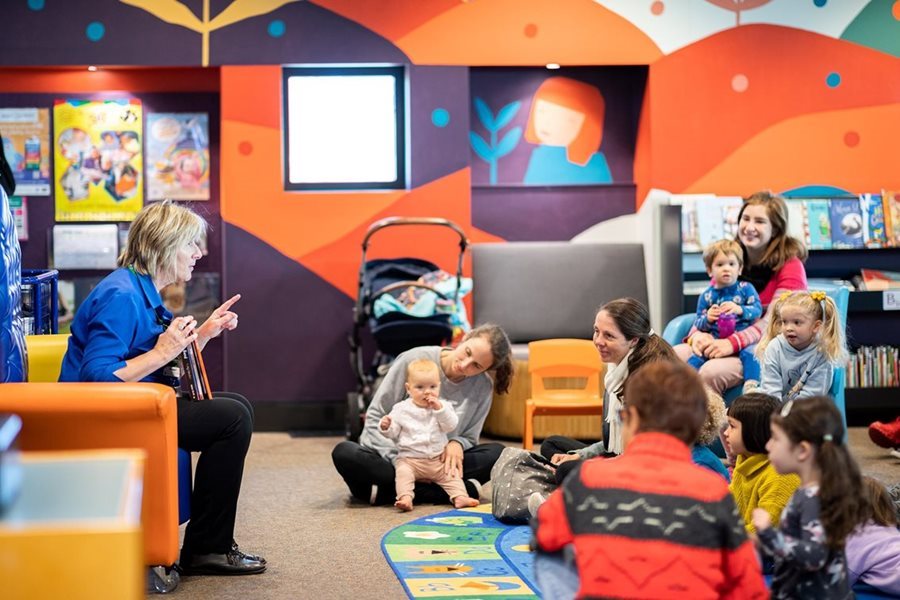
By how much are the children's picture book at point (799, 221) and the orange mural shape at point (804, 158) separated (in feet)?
0.79

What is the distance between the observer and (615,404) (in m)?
4.10

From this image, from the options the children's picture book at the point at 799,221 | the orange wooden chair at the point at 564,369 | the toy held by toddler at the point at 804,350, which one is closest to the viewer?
the toy held by toddler at the point at 804,350

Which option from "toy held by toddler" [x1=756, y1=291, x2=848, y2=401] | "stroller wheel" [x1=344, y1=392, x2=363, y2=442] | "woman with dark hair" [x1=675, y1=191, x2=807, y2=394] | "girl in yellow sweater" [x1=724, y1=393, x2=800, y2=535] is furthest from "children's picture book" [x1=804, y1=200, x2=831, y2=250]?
"girl in yellow sweater" [x1=724, y1=393, x2=800, y2=535]

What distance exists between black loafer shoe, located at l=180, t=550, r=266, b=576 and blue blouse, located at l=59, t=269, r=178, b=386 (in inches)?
22.4

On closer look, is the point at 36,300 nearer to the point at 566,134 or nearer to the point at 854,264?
the point at 566,134

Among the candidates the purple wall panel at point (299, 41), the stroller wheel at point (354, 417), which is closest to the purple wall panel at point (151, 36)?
the purple wall panel at point (299, 41)

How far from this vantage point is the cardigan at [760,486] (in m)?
3.53

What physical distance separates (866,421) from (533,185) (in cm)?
233

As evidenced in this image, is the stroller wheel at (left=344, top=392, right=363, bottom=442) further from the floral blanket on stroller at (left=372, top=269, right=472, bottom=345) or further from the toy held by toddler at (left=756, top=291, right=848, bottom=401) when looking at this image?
the toy held by toddler at (left=756, top=291, right=848, bottom=401)

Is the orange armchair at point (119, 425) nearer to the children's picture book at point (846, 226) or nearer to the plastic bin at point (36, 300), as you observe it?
the plastic bin at point (36, 300)

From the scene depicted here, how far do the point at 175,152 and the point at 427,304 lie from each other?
76.8 inches

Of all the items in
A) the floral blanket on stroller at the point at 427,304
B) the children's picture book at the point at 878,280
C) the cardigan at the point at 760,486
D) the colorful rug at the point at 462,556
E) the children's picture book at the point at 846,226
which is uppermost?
the children's picture book at the point at 846,226

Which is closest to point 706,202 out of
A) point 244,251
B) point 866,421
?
point 866,421

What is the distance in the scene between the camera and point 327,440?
6484mm
